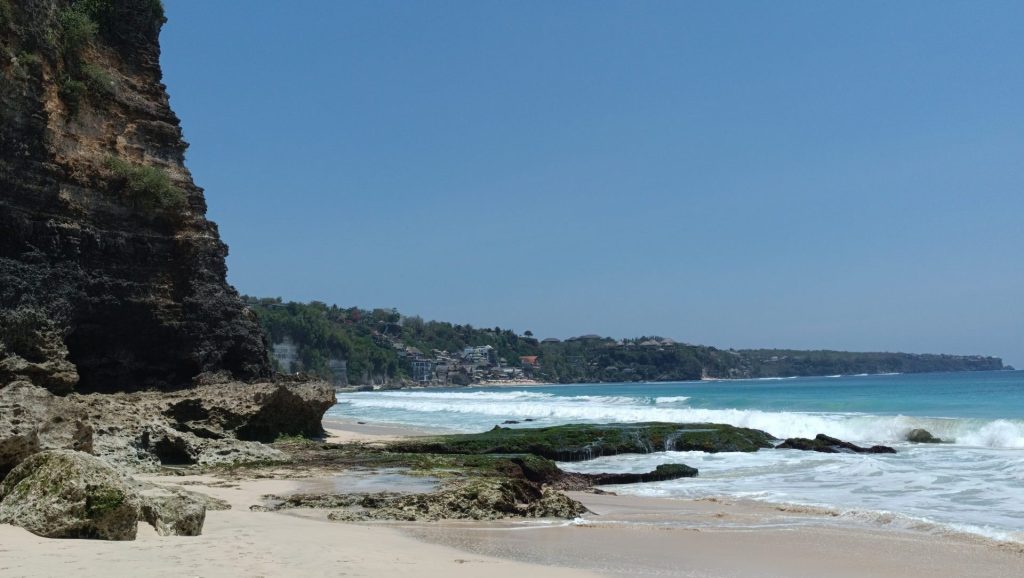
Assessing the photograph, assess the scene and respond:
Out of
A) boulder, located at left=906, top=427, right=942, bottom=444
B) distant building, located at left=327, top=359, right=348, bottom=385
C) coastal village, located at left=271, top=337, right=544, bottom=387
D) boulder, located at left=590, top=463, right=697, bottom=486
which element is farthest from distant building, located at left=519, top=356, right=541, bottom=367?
boulder, located at left=590, top=463, right=697, bottom=486

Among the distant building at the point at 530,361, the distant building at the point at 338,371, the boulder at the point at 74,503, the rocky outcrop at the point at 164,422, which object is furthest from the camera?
the distant building at the point at 530,361

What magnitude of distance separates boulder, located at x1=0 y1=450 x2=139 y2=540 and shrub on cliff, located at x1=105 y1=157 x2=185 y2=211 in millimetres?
12844

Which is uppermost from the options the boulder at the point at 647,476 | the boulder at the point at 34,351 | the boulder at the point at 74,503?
the boulder at the point at 34,351

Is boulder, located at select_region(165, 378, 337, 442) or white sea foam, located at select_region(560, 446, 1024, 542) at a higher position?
boulder, located at select_region(165, 378, 337, 442)

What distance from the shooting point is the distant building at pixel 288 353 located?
10550 cm

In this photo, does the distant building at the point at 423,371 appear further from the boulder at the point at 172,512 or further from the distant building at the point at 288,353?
the boulder at the point at 172,512

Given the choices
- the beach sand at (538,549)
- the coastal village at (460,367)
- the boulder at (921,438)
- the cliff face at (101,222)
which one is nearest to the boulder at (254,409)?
the cliff face at (101,222)

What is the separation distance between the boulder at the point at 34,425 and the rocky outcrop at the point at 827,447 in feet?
49.3

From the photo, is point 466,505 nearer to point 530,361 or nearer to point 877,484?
point 877,484

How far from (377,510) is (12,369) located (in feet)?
24.6

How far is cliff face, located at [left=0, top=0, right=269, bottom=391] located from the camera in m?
15.1

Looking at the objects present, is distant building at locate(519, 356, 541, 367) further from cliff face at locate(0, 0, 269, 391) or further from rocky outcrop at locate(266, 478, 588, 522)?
rocky outcrop at locate(266, 478, 588, 522)

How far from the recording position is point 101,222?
55.8ft

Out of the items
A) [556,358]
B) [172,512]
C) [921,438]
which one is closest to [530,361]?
[556,358]
